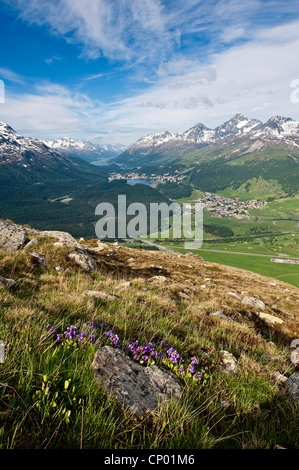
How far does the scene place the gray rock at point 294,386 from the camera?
326 cm

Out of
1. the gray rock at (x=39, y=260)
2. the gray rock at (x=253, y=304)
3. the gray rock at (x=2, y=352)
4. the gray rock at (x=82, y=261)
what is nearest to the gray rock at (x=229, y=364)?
the gray rock at (x=2, y=352)

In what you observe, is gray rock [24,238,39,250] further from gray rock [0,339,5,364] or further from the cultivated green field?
the cultivated green field

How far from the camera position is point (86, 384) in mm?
2416

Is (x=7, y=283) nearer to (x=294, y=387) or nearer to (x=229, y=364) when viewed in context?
(x=229, y=364)

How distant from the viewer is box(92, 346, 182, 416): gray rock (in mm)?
2480

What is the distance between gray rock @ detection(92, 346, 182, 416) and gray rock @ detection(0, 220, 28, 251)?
1306 cm

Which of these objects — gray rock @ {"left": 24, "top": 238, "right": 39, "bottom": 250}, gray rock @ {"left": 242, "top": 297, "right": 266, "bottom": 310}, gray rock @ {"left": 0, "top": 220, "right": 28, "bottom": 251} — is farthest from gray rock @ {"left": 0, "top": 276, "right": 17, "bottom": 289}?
gray rock @ {"left": 242, "top": 297, "right": 266, "bottom": 310}

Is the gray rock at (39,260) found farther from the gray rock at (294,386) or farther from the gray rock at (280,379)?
the gray rock at (294,386)

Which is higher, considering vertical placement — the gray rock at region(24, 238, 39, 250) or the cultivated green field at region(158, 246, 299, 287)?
the gray rock at region(24, 238, 39, 250)

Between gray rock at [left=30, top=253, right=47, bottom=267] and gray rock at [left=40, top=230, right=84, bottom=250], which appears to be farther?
gray rock at [left=40, top=230, right=84, bottom=250]

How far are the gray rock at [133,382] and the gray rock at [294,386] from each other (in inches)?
77.8
